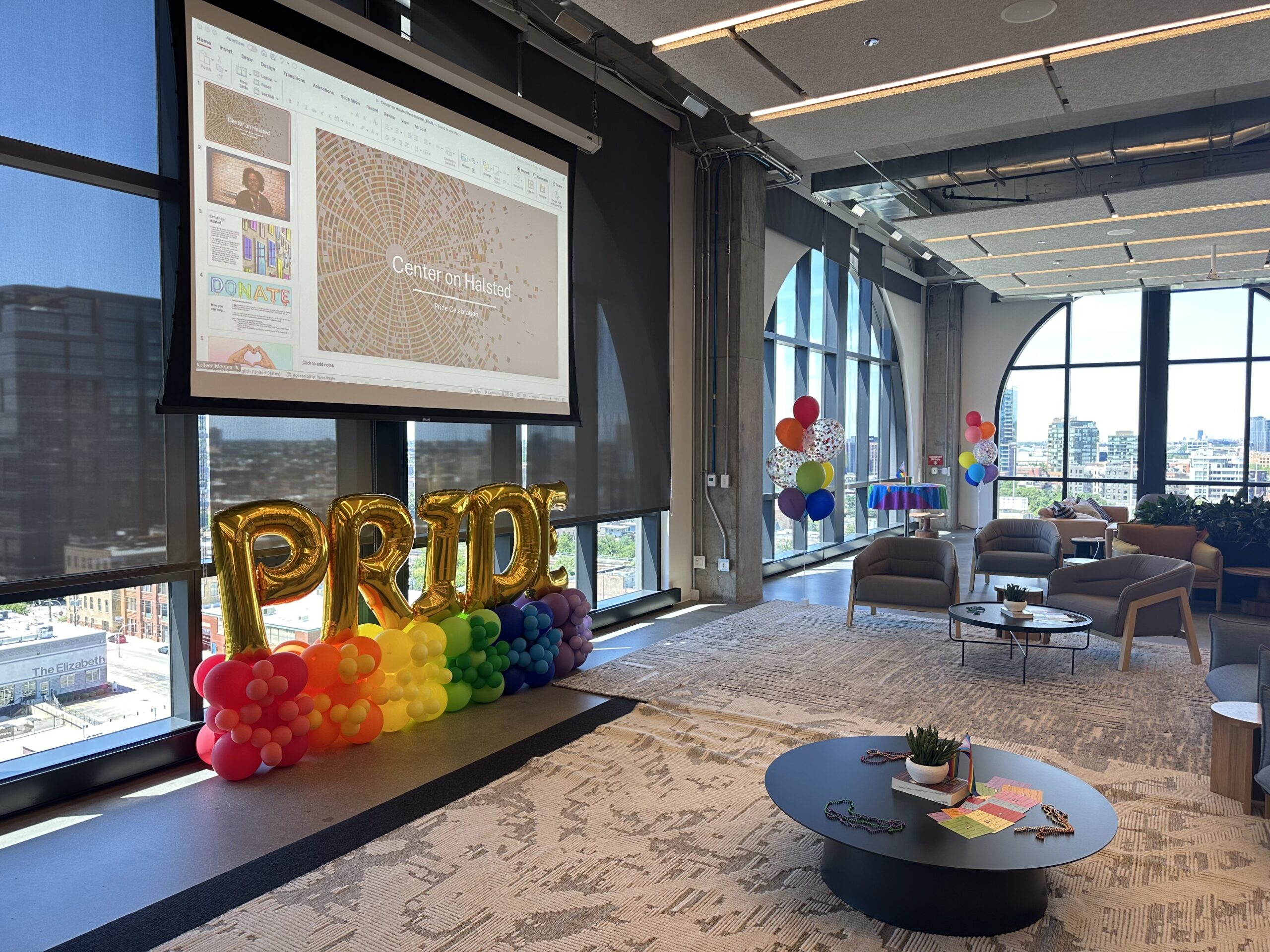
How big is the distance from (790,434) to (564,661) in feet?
12.3

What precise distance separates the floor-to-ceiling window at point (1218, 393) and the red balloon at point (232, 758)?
14506mm

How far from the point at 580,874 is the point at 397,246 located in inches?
138

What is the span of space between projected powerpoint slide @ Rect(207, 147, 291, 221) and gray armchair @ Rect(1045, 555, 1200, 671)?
18.9ft

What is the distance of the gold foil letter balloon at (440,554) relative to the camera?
5043 mm

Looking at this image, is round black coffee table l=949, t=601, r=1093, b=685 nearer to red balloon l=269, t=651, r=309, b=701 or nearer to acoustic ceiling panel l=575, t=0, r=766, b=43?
acoustic ceiling panel l=575, t=0, r=766, b=43

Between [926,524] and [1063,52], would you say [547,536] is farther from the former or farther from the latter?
[926,524]

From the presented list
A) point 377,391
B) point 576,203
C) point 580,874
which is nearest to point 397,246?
point 377,391

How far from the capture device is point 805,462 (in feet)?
27.7

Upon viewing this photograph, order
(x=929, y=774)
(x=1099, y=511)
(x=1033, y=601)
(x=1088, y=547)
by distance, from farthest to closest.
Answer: (x=1099, y=511) < (x=1088, y=547) < (x=1033, y=601) < (x=929, y=774)

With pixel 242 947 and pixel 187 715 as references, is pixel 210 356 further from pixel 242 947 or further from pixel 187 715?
pixel 242 947

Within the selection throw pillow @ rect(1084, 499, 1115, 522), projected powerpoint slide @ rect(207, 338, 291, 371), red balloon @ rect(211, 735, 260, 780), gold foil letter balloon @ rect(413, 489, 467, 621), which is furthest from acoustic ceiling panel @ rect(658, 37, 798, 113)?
throw pillow @ rect(1084, 499, 1115, 522)

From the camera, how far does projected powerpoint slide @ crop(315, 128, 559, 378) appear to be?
15.2 ft

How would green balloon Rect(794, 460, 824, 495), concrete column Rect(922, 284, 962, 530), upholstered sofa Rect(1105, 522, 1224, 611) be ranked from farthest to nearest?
1. concrete column Rect(922, 284, 962, 530)
2. green balloon Rect(794, 460, 824, 495)
3. upholstered sofa Rect(1105, 522, 1224, 611)

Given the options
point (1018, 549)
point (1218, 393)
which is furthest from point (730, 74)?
point (1218, 393)
